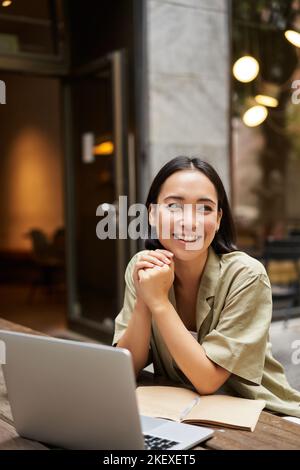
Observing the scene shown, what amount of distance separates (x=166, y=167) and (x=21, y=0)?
379cm

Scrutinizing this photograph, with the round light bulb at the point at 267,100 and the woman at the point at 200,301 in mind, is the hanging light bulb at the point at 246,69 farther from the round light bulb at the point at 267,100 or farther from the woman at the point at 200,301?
the woman at the point at 200,301

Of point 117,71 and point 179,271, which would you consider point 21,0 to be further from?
point 179,271

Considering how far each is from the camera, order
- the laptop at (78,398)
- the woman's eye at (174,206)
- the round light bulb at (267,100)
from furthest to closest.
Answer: the round light bulb at (267,100) → the woman's eye at (174,206) → the laptop at (78,398)

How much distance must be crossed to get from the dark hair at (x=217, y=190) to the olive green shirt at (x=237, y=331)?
5 centimetres

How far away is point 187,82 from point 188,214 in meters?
3.27

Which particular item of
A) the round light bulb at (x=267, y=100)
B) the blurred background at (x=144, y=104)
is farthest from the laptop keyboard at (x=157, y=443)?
the round light bulb at (x=267, y=100)

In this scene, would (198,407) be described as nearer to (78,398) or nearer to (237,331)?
(237,331)

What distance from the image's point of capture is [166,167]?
158cm

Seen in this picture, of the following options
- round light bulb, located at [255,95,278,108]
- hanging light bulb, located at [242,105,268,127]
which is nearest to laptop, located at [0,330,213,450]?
hanging light bulb, located at [242,105,268,127]

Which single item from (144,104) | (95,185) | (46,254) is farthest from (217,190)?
(46,254)

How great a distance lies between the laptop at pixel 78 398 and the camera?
981 millimetres

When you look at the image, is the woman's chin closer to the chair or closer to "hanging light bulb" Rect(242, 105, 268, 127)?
"hanging light bulb" Rect(242, 105, 268, 127)

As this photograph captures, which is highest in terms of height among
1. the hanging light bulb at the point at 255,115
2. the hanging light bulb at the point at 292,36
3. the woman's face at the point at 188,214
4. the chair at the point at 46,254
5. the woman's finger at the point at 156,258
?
the hanging light bulb at the point at 292,36
